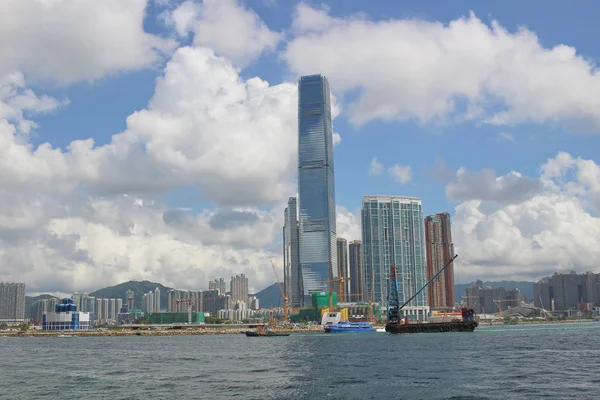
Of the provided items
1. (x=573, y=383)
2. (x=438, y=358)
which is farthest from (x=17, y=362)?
(x=573, y=383)

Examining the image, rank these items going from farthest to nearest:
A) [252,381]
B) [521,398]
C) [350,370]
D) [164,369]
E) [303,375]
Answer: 1. [164,369]
2. [350,370]
3. [303,375]
4. [252,381]
5. [521,398]

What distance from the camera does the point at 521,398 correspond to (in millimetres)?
60656

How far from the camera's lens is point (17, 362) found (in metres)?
121

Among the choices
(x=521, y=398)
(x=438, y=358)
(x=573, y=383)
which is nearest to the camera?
(x=521, y=398)

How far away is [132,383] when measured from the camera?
7856 cm

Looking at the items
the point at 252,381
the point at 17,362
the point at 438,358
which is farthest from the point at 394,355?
the point at 17,362

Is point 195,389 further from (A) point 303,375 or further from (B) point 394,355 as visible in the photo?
(B) point 394,355

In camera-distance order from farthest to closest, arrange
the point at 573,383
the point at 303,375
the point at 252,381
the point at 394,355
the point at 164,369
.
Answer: the point at 394,355 < the point at 164,369 < the point at 303,375 < the point at 252,381 < the point at 573,383

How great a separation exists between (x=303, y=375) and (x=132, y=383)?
74.4ft

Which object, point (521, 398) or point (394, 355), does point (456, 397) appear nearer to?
point (521, 398)

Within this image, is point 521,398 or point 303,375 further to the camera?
point 303,375

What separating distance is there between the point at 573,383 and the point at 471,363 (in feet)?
83.1

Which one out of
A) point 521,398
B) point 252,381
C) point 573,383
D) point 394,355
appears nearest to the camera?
point 521,398

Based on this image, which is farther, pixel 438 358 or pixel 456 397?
pixel 438 358
